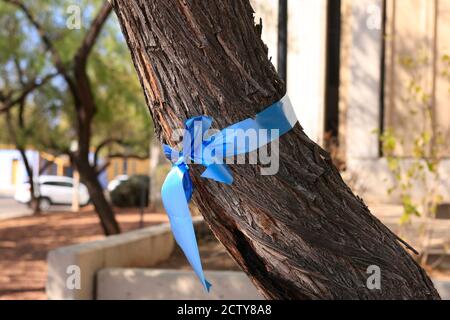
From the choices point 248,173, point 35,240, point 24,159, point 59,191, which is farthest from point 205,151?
point 59,191

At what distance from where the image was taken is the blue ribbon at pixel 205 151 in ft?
8.58

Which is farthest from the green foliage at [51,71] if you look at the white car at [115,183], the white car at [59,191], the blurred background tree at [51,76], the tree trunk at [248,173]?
the tree trunk at [248,173]

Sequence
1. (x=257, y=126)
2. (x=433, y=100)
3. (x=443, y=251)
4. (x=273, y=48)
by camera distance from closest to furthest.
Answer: (x=257, y=126) → (x=273, y=48) → (x=443, y=251) → (x=433, y=100)

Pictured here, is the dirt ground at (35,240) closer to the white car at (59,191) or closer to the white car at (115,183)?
the white car at (115,183)

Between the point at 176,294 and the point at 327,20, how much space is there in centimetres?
652

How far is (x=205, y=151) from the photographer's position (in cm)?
263

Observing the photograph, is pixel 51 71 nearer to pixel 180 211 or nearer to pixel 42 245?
pixel 42 245

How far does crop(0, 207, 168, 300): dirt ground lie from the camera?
9312 millimetres

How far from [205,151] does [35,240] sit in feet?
44.2

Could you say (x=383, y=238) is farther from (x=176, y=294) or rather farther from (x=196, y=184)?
(x=176, y=294)

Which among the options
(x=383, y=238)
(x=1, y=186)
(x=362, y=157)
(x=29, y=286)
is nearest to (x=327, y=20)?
(x=362, y=157)

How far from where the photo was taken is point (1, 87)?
22.9 meters

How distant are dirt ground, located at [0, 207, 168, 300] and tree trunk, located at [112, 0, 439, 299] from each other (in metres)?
5.93

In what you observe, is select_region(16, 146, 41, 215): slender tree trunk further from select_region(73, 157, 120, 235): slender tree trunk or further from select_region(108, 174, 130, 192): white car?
select_region(73, 157, 120, 235): slender tree trunk
